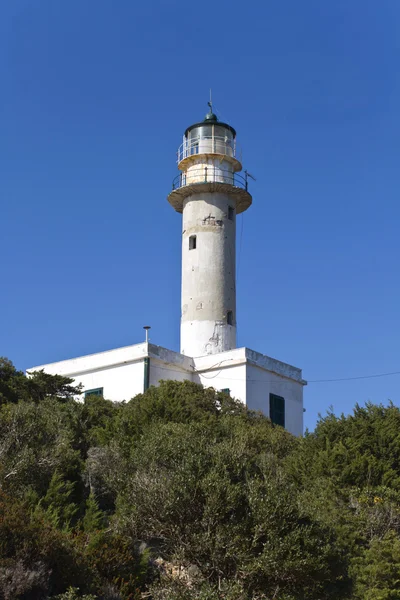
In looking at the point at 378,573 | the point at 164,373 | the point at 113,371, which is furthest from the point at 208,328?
the point at 378,573

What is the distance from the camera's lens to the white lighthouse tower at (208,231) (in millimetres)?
32156

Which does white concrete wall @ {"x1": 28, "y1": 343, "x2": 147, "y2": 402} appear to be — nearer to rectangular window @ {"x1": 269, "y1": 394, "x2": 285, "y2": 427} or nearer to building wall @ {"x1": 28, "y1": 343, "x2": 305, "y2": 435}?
building wall @ {"x1": 28, "y1": 343, "x2": 305, "y2": 435}

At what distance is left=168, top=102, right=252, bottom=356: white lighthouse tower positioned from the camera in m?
32.2

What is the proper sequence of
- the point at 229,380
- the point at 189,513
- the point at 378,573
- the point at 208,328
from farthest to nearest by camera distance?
the point at 208,328 < the point at 229,380 < the point at 378,573 < the point at 189,513

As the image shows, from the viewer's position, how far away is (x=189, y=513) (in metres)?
15.6

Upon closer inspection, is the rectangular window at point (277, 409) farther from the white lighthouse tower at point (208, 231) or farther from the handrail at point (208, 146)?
the handrail at point (208, 146)

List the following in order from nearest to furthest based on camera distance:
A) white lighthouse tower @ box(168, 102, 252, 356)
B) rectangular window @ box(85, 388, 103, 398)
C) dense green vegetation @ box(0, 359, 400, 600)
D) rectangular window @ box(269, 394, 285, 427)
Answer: dense green vegetation @ box(0, 359, 400, 600) < rectangular window @ box(85, 388, 103, 398) < rectangular window @ box(269, 394, 285, 427) < white lighthouse tower @ box(168, 102, 252, 356)

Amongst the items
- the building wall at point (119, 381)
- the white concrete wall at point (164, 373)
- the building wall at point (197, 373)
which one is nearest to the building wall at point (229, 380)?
the building wall at point (197, 373)

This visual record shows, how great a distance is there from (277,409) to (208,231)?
7257mm

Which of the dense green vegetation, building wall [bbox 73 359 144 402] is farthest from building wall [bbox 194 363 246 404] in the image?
the dense green vegetation

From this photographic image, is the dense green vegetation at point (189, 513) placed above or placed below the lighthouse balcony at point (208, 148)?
below

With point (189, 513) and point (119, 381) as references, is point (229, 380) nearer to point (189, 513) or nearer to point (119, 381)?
point (119, 381)

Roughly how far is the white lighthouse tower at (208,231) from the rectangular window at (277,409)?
2.72 metres

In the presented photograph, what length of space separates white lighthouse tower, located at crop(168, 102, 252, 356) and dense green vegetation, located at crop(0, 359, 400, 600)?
942 cm
